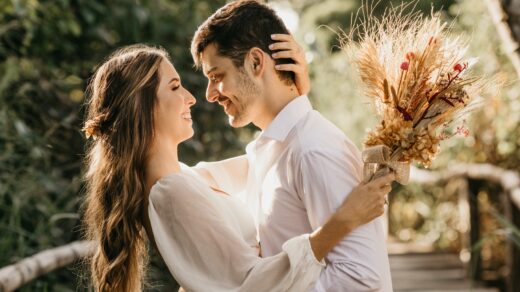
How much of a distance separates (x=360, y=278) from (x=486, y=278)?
481 centimetres

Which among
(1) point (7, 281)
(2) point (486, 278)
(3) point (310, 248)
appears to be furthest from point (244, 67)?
(2) point (486, 278)

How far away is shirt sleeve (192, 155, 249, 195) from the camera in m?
3.39

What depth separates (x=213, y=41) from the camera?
116 inches

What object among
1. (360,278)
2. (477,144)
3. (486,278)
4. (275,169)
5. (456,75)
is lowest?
(486,278)

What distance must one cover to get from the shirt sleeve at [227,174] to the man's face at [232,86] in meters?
0.44

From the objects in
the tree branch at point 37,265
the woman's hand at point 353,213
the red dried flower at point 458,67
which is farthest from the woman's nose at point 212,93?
the tree branch at point 37,265

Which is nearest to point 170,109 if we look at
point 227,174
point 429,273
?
point 227,174

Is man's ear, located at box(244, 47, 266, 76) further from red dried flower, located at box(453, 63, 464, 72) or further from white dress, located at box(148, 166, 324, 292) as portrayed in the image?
red dried flower, located at box(453, 63, 464, 72)

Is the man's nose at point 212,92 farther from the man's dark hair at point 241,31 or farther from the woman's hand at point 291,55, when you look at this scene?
the woman's hand at point 291,55

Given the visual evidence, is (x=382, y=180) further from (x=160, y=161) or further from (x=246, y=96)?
(x=160, y=161)

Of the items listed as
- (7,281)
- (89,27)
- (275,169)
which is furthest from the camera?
(89,27)

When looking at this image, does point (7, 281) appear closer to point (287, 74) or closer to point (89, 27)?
point (287, 74)

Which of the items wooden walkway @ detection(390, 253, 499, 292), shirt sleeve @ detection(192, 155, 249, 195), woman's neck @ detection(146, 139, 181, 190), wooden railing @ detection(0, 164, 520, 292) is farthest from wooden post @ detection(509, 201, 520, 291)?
woman's neck @ detection(146, 139, 181, 190)

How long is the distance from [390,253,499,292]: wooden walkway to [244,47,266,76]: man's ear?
4187mm
